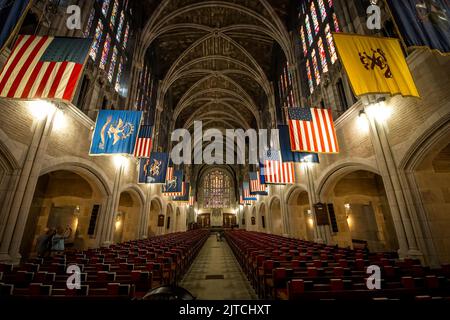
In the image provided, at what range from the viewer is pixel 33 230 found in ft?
32.7

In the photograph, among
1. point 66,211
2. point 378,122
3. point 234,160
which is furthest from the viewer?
point 234,160

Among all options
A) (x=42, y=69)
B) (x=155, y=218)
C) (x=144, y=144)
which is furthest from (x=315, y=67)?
(x=155, y=218)

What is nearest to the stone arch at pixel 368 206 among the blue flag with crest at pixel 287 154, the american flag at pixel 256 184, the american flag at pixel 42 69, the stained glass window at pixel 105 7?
the blue flag with crest at pixel 287 154

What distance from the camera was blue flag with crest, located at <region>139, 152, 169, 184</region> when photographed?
42.2 feet

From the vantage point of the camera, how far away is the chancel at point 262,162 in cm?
384

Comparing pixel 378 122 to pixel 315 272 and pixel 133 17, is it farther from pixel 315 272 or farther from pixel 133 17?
pixel 133 17

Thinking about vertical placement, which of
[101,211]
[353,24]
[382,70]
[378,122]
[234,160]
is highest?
[234,160]

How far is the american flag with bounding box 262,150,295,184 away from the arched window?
35.3 m

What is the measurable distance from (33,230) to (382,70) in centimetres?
1657

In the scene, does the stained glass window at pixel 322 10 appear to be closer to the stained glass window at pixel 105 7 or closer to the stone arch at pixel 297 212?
the stone arch at pixel 297 212

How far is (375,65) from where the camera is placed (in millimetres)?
5496

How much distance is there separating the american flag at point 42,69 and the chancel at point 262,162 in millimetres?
38
